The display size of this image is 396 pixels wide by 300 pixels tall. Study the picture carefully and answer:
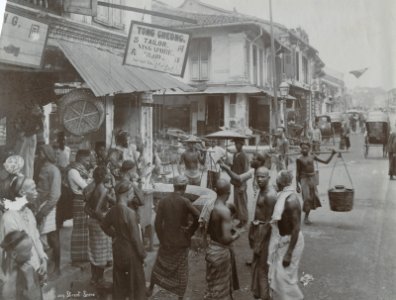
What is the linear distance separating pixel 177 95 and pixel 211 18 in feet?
4.50

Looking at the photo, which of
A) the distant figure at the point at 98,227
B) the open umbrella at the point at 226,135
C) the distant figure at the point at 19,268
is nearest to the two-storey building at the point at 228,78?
the open umbrella at the point at 226,135

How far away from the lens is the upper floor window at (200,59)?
690 cm

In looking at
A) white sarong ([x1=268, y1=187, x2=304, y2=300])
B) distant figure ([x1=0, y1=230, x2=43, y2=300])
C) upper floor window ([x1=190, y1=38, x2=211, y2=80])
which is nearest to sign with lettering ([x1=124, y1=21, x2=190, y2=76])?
upper floor window ([x1=190, y1=38, x2=211, y2=80])

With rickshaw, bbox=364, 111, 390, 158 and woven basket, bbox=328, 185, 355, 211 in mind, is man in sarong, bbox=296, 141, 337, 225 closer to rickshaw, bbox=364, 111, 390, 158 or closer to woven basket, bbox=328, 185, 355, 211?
woven basket, bbox=328, 185, 355, 211

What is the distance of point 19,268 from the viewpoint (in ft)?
13.8

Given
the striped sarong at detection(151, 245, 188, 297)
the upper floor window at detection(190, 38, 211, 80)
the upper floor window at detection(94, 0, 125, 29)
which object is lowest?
the striped sarong at detection(151, 245, 188, 297)

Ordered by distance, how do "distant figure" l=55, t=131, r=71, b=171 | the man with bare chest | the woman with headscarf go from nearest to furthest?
1. the woman with headscarf
2. the man with bare chest
3. "distant figure" l=55, t=131, r=71, b=171

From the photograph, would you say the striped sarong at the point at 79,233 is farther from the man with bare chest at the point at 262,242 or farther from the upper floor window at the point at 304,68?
the upper floor window at the point at 304,68

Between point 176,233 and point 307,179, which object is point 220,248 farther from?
point 307,179

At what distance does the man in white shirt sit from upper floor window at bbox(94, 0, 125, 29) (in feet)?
8.38

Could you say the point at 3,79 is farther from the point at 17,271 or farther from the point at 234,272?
the point at 234,272

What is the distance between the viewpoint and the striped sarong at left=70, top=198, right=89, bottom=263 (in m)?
5.24

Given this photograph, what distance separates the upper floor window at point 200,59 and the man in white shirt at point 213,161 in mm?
1117

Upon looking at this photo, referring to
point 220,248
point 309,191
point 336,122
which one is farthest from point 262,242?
point 336,122
